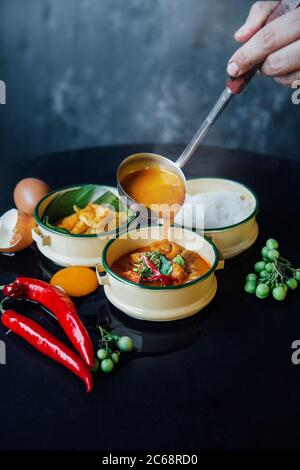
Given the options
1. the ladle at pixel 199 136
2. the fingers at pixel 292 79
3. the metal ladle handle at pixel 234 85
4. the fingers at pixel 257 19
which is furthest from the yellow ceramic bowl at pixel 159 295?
the fingers at pixel 257 19

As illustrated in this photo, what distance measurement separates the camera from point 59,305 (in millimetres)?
1599

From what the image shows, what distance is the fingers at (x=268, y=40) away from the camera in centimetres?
166

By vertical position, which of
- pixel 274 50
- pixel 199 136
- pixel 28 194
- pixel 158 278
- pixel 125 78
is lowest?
pixel 125 78

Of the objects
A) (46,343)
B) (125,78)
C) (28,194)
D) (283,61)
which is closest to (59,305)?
(46,343)

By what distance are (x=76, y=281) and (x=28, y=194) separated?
0.55 meters

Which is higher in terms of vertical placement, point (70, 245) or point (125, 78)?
point (70, 245)

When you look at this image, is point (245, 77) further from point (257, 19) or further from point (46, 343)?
point (46, 343)

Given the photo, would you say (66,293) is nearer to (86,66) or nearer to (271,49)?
(271,49)

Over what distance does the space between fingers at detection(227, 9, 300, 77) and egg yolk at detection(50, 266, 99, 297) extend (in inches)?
31.0

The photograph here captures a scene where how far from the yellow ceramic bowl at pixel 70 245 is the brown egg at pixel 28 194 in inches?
9.6

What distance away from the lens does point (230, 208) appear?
2018mm

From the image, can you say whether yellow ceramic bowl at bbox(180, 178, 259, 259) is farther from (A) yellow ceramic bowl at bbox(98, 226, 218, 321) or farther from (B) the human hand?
(B) the human hand

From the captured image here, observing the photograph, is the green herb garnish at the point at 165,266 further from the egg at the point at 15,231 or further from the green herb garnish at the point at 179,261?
the egg at the point at 15,231
